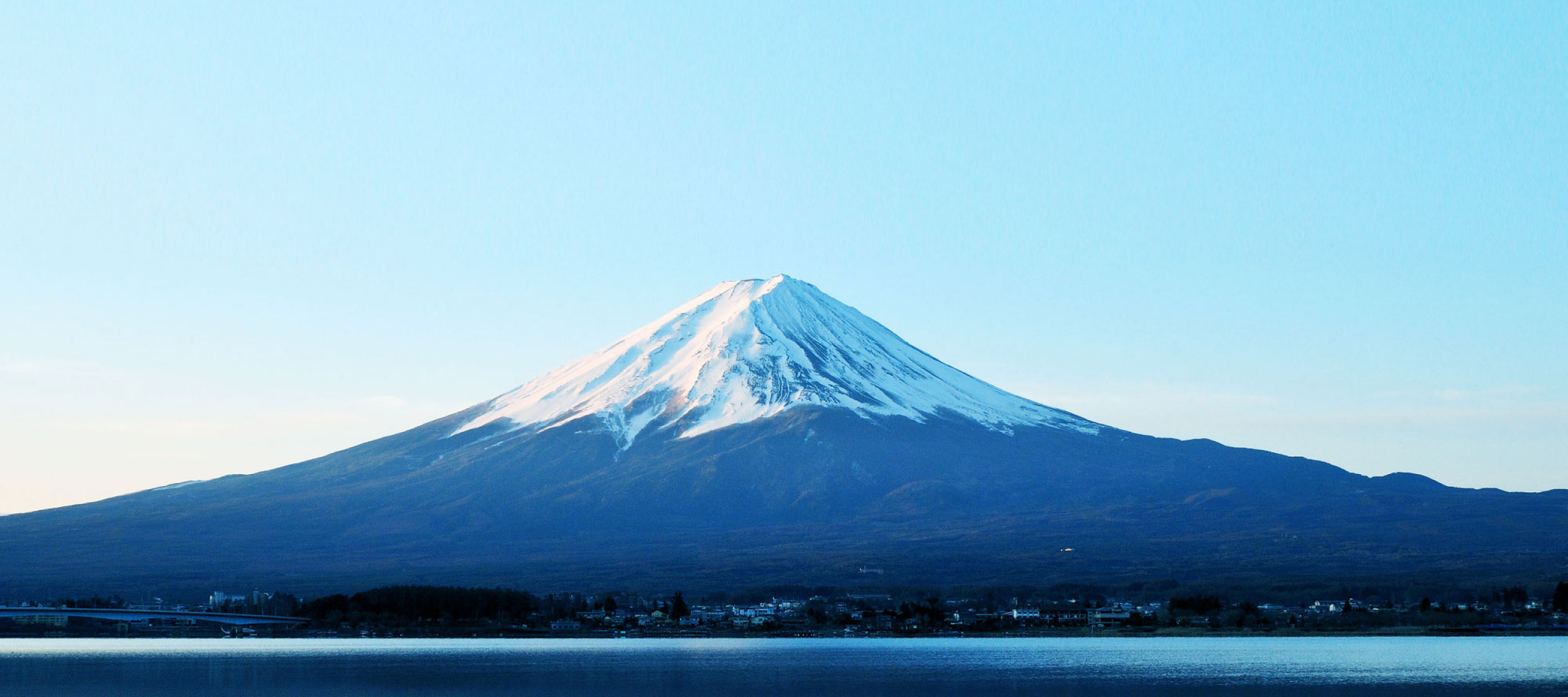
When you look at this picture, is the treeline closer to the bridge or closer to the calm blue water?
the bridge

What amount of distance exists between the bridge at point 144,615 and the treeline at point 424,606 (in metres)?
2.26

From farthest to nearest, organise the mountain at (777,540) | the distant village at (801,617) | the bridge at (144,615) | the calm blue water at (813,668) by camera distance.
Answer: the mountain at (777,540) → the bridge at (144,615) → the distant village at (801,617) → the calm blue water at (813,668)

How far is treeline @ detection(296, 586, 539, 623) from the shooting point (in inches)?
4525

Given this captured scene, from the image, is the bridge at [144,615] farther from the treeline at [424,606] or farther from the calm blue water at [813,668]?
the calm blue water at [813,668]

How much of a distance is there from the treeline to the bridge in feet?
7.43

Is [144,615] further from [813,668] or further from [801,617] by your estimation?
[813,668]

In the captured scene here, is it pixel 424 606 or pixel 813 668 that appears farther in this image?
pixel 424 606

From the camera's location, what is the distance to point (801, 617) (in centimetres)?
11612

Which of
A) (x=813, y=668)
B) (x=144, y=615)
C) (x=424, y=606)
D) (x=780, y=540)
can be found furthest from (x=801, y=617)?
(x=780, y=540)

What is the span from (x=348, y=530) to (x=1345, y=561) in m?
93.9

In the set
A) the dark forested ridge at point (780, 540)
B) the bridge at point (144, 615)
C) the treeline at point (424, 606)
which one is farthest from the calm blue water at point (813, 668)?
the dark forested ridge at point (780, 540)

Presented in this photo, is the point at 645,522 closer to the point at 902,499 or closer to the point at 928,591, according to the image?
the point at 902,499

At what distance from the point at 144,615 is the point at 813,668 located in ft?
200

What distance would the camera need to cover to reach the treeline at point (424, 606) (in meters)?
115
